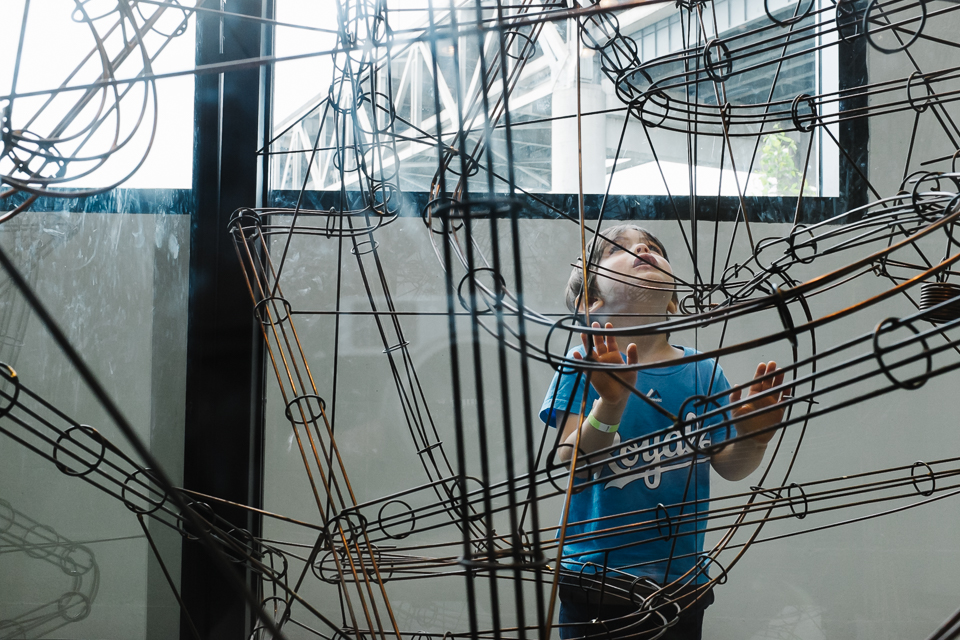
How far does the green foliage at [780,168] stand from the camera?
1.25 meters

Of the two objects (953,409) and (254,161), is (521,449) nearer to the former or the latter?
(254,161)

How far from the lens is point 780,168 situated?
4.12ft

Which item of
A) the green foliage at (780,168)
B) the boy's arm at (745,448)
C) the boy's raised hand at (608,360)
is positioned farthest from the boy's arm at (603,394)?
the green foliage at (780,168)

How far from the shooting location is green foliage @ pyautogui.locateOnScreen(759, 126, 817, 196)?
4.09ft

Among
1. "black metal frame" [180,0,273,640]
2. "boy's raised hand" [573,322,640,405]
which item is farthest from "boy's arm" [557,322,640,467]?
"black metal frame" [180,0,273,640]

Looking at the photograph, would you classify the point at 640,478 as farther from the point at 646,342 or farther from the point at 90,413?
the point at 90,413

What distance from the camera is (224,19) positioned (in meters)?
1.03

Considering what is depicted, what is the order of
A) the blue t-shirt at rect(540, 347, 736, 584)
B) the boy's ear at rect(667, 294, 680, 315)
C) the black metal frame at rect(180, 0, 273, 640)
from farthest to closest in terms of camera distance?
the black metal frame at rect(180, 0, 273, 640), the boy's ear at rect(667, 294, 680, 315), the blue t-shirt at rect(540, 347, 736, 584)

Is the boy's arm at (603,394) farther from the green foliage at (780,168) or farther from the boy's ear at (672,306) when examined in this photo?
the green foliage at (780,168)

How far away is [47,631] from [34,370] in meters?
0.28

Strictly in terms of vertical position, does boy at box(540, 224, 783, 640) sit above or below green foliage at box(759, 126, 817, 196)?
below

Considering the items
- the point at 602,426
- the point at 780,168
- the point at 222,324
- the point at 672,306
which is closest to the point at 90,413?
the point at 222,324

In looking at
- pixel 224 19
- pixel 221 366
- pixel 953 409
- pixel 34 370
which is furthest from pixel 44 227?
pixel 953 409

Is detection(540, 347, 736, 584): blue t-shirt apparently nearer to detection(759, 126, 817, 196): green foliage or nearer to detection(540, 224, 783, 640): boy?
detection(540, 224, 783, 640): boy
